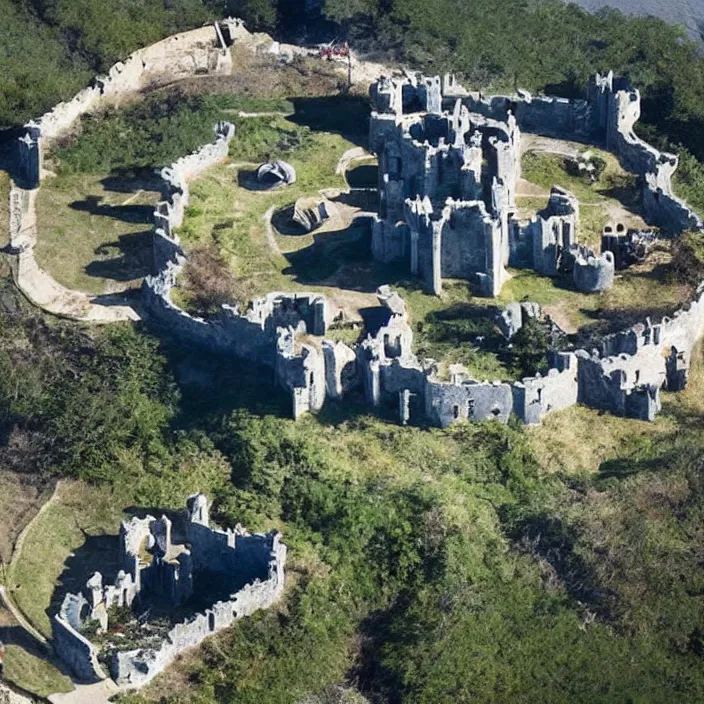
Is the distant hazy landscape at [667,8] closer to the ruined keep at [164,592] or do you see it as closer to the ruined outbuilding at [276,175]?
the ruined outbuilding at [276,175]

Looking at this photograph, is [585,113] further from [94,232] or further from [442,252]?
[94,232]

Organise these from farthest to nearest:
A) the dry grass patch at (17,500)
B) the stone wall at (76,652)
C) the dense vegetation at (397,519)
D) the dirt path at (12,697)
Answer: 1. the dry grass patch at (17,500)
2. the dense vegetation at (397,519)
3. the stone wall at (76,652)
4. the dirt path at (12,697)

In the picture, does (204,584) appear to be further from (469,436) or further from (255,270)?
(255,270)

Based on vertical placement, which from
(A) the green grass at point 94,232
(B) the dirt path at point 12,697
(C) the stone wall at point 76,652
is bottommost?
(B) the dirt path at point 12,697

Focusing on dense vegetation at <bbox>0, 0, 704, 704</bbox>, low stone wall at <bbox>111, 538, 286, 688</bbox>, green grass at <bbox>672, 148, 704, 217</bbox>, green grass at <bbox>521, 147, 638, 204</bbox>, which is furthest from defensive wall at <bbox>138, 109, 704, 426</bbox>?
green grass at <bbox>672, 148, 704, 217</bbox>

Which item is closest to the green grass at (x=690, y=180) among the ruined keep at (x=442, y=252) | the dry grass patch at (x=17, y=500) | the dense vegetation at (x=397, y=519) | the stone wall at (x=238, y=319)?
the ruined keep at (x=442, y=252)

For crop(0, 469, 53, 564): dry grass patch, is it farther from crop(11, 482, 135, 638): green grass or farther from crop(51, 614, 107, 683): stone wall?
crop(51, 614, 107, 683): stone wall

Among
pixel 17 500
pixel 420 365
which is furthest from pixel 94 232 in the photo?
pixel 420 365
